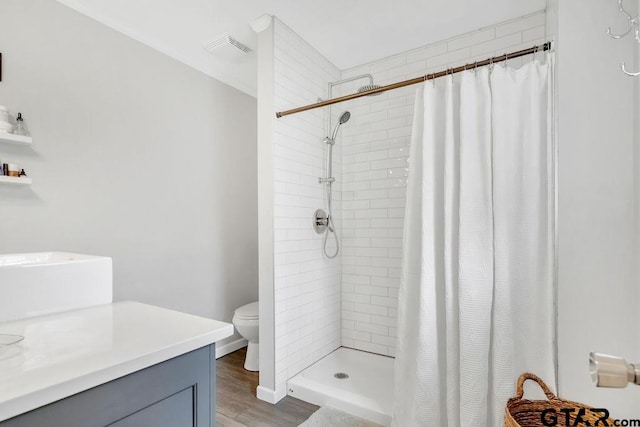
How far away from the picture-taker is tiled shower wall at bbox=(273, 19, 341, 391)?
7.35 ft

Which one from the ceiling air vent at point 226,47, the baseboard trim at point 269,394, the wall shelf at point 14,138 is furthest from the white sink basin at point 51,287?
the ceiling air vent at point 226,47

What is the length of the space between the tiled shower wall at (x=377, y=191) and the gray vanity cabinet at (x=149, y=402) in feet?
6.52

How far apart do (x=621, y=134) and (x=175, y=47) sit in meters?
2.78

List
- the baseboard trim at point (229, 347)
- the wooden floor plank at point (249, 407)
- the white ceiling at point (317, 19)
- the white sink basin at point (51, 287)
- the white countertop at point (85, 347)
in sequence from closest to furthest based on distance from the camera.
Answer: the white countertop at point (85, 347), the white sink basin at point (51, 287), the wooden floor plank at point (249, 407), the white ceiling at point (317, 19), the baseboard trim at point (229, 347)

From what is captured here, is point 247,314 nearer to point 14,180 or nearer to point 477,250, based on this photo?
point 14,180

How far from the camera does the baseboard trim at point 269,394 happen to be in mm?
2125

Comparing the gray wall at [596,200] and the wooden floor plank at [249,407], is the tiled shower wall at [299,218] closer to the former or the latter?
the wooden floor plank at [249,407]

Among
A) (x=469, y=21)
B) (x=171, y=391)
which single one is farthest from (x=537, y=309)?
(x=469, y=21)

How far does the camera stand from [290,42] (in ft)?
7.72

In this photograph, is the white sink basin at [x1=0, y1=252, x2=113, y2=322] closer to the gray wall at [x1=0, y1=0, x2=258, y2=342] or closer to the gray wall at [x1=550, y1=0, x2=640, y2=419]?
the gray wall at [x1=0, y1=0, x2=258, y2=342]

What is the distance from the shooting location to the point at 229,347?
9.67 feet

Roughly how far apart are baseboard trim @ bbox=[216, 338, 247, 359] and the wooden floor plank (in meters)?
0.32

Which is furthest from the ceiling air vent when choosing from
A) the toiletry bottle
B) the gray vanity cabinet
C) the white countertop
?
the gray vanity cabinet

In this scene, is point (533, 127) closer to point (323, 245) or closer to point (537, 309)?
point (537, 309)
